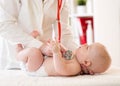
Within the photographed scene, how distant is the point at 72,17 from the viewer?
3033 mm

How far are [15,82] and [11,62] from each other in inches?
16.6

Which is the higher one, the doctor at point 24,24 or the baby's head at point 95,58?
the doctor at point 24,24

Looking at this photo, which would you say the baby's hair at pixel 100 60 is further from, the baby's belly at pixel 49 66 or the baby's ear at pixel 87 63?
the baby's belly at pixel 49 66

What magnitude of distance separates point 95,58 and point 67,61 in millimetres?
122

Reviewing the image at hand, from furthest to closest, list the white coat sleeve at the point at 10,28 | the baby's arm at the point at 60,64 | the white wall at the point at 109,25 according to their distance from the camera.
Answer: the white wall at the point at 109,25 < the white coat sleeve at the point at 10,28 < the baby's arm at the point at 60,64

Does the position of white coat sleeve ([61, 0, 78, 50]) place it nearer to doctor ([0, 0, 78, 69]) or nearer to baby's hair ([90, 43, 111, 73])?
doctor ([0, 0, 78, 69])

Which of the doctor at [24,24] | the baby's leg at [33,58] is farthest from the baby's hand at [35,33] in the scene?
the baby's leg at [33,58]

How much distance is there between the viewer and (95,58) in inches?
47.2

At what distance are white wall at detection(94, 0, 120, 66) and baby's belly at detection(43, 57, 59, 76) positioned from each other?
1.04 meters

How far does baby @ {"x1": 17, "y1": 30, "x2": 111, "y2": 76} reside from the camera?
3.84 feet

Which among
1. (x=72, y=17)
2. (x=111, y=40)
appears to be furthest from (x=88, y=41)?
(x=111, y=40)

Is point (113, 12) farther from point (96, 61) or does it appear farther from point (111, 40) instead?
point (96, 61)

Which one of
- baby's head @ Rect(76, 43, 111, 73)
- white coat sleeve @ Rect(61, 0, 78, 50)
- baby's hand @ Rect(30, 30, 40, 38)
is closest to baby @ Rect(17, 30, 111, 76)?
baby's head @ Rect(76, 43, 111, 73)

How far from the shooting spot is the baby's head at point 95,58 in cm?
120
